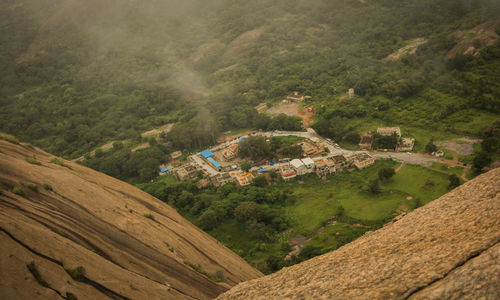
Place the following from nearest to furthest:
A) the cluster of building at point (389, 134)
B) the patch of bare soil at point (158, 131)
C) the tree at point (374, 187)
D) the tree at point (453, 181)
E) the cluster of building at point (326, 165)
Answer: the tree at point (453, 181)
the tree at point (374, 187)
the cluster of building at point (326, 165)
the cluster of building at point (389, 134)
the patch of bare soil at point (158, 131)

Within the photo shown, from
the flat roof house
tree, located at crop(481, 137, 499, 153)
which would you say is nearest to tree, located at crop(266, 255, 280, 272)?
the flat roof house

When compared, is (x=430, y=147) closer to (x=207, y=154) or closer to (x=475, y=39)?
(x=475, y=39)

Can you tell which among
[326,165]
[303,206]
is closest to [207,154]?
[326,165]

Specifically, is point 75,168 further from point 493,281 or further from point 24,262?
point 493,281

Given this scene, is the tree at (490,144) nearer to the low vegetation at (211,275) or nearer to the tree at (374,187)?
the tree at (374,187)

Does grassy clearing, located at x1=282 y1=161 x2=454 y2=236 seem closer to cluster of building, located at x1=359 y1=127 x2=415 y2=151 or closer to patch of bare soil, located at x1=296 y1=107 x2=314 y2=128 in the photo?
cluster of building, located at x1=359 y1=127 x2=415 y2=151

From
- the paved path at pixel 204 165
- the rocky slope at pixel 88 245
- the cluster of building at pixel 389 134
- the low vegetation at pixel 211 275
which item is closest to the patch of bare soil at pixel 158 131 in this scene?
the paved path at pixel 204 165

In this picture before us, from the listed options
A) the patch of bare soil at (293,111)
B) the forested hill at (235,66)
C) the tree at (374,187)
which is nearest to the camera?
the tree at (374,187)
